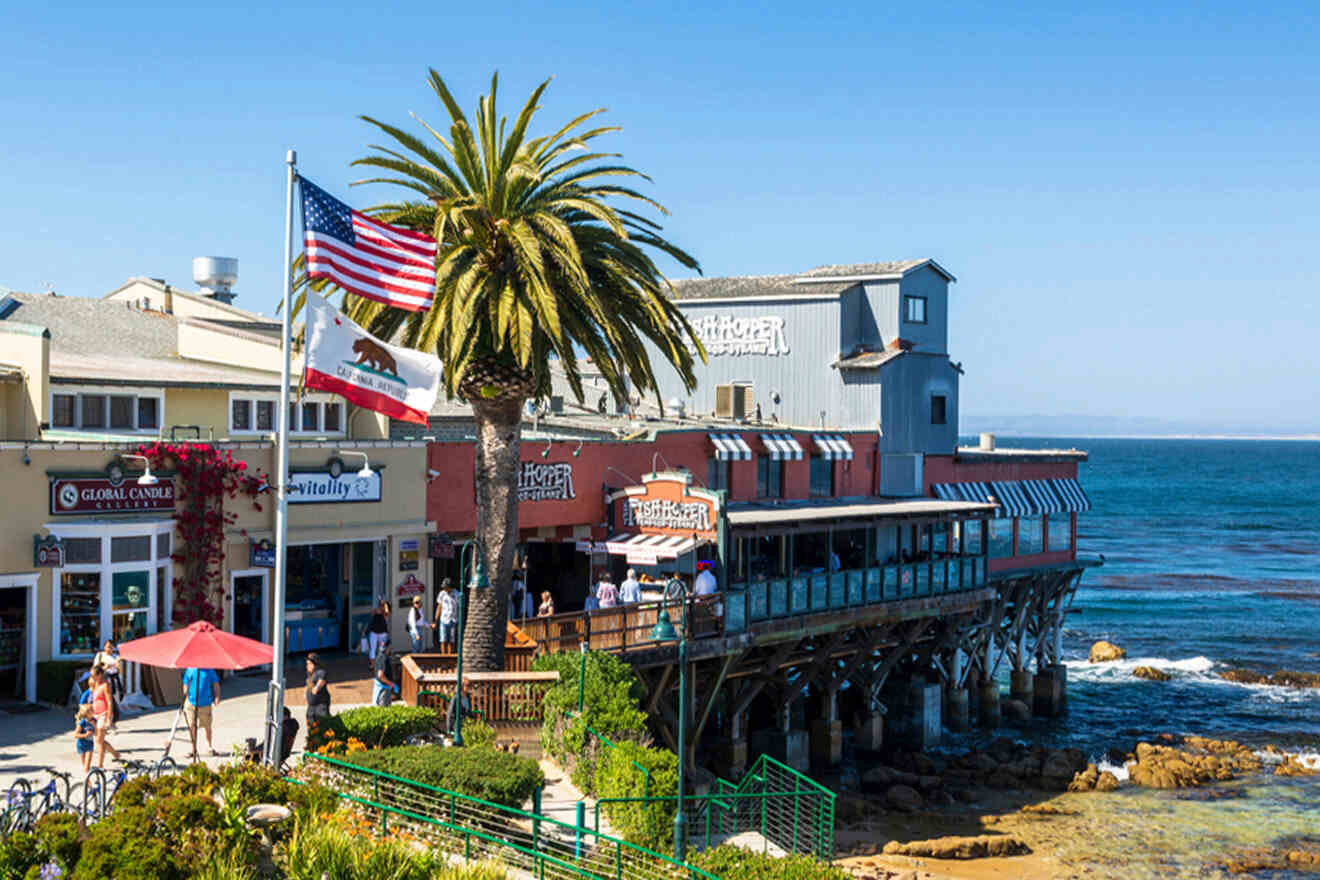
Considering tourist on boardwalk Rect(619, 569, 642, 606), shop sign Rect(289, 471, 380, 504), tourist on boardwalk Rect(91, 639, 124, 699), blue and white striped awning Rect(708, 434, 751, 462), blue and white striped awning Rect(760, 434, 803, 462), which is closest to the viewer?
tourist on boardwalk Rect(91, 639, 124, 699)

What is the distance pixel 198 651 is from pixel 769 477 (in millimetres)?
21663

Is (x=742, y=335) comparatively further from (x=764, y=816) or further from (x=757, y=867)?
(x=757, y=867)

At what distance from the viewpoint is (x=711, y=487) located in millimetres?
38594

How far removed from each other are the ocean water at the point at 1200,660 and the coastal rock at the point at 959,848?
2.51 metres

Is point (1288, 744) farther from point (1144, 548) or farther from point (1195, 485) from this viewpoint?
point (1195, 485)

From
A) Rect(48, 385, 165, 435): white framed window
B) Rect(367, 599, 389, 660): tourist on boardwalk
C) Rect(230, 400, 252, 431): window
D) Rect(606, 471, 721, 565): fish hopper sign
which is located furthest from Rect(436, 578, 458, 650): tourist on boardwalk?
Rect(48, 385, 165, 435): white framed window

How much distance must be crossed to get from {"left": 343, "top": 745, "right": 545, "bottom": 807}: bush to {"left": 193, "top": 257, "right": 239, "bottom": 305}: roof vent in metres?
30.2

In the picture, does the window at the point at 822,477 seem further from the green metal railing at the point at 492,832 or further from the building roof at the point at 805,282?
the green metal railing at the point at 492,832

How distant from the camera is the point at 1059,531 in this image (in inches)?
1901

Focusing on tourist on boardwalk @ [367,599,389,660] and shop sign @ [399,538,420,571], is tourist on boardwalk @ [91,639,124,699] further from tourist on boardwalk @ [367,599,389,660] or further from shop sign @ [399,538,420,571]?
shop sign @ [399,538,420,571]

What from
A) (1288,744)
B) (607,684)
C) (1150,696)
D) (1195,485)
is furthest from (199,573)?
(1195,485)

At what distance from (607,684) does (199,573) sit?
8.39m

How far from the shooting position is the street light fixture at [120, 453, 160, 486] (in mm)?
25672

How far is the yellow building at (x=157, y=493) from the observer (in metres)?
25.5
